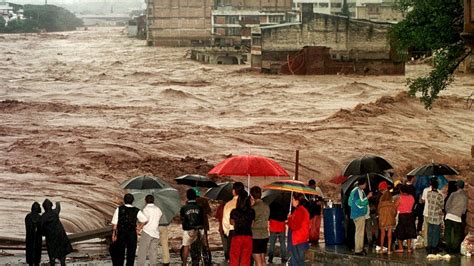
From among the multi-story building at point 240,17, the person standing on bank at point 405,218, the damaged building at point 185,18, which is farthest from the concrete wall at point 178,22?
the person standing on bank at point 405,218

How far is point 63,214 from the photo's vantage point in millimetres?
23703

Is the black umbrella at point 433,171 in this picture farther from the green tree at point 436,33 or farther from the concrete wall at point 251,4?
the concrete wall at point 251,4

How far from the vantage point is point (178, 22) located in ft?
412

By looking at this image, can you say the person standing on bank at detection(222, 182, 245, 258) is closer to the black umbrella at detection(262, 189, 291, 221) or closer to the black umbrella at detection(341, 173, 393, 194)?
the black umbrella at detection(262, 189, 291, 221)

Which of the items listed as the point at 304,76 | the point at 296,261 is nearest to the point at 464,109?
the point at 304,76

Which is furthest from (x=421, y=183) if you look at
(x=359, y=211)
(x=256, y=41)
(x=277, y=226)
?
(x=256, y=41)

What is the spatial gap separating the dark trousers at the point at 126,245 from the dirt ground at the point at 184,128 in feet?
23.4

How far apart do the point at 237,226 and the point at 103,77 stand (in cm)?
6542

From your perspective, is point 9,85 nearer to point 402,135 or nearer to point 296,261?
point 402,135

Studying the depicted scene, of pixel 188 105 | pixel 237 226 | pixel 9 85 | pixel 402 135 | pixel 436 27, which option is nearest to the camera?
pixel 237 226

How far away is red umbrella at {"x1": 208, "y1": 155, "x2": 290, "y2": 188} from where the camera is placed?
15.4 metres

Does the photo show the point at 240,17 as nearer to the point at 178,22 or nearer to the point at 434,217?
the point at 178,22

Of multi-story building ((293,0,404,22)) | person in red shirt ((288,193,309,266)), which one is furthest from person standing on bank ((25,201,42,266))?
multi-story building ((293,0,404,22))

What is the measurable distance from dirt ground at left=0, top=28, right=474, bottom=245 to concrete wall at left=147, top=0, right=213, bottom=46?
39943 millimetres
